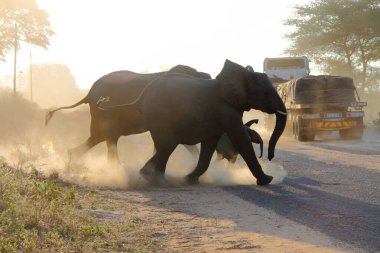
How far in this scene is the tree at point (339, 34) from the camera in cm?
3697

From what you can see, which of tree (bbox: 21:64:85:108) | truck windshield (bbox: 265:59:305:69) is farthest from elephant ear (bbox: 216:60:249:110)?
tree (bbox: 21:64:85:108)

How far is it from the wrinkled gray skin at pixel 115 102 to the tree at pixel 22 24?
1222 inches

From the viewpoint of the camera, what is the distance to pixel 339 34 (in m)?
37.8

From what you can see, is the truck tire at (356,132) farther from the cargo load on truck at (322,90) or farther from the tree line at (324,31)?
the tree line at (324,31)

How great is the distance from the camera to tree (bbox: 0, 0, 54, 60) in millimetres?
39625

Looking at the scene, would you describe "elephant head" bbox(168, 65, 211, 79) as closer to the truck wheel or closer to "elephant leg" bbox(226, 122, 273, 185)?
"elephant leg" bbox(226, 122, 273, 185)

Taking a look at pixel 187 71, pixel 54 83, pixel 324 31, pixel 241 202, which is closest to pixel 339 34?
pixel 324 31

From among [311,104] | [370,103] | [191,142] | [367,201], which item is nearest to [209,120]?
[191,142]

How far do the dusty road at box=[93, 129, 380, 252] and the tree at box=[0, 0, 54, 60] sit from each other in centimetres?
3294

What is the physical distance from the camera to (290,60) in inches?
1059

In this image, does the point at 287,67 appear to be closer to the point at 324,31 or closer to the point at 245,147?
the point at 324,31

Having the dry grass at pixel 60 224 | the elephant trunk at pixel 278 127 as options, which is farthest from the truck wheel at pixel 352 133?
the dry grass at pixel 60 224

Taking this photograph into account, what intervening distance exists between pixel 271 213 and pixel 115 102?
4.47 meters

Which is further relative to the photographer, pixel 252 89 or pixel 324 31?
pixel 324 31
